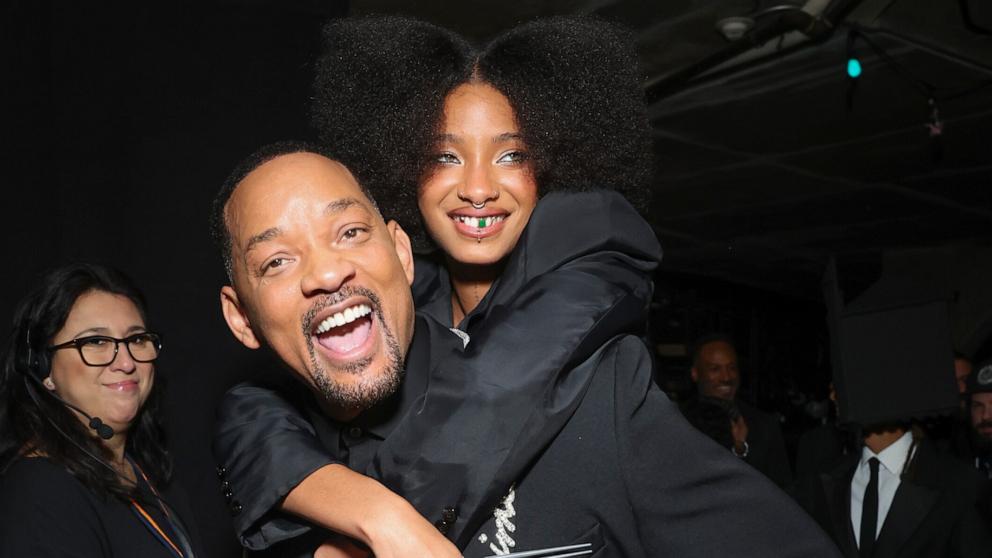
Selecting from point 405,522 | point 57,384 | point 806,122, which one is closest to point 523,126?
point 405,522

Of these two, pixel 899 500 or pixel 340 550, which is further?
pixel 899 500

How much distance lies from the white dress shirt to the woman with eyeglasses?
2.54 meters

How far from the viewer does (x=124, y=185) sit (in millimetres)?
2533

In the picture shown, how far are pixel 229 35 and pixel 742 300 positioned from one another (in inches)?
376

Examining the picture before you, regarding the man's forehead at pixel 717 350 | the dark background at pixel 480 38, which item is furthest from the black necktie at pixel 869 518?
the man's forehead at pixel 717 350

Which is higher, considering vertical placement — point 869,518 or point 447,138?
point 447,138

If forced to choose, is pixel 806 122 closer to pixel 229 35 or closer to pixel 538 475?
pixel 229 35

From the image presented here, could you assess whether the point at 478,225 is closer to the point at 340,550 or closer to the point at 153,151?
the point at 340,550

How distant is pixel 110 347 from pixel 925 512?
2.78 meters

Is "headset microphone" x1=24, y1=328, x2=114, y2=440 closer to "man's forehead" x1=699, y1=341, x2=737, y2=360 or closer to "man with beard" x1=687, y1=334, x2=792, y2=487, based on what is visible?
"man with beard" x1=687, y1=334, x2=792, y2=487

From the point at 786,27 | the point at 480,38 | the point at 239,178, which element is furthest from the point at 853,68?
the point at 239,178

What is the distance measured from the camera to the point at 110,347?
2.54m

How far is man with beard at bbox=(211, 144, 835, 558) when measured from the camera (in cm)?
115

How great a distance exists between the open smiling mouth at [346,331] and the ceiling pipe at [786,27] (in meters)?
2.59
